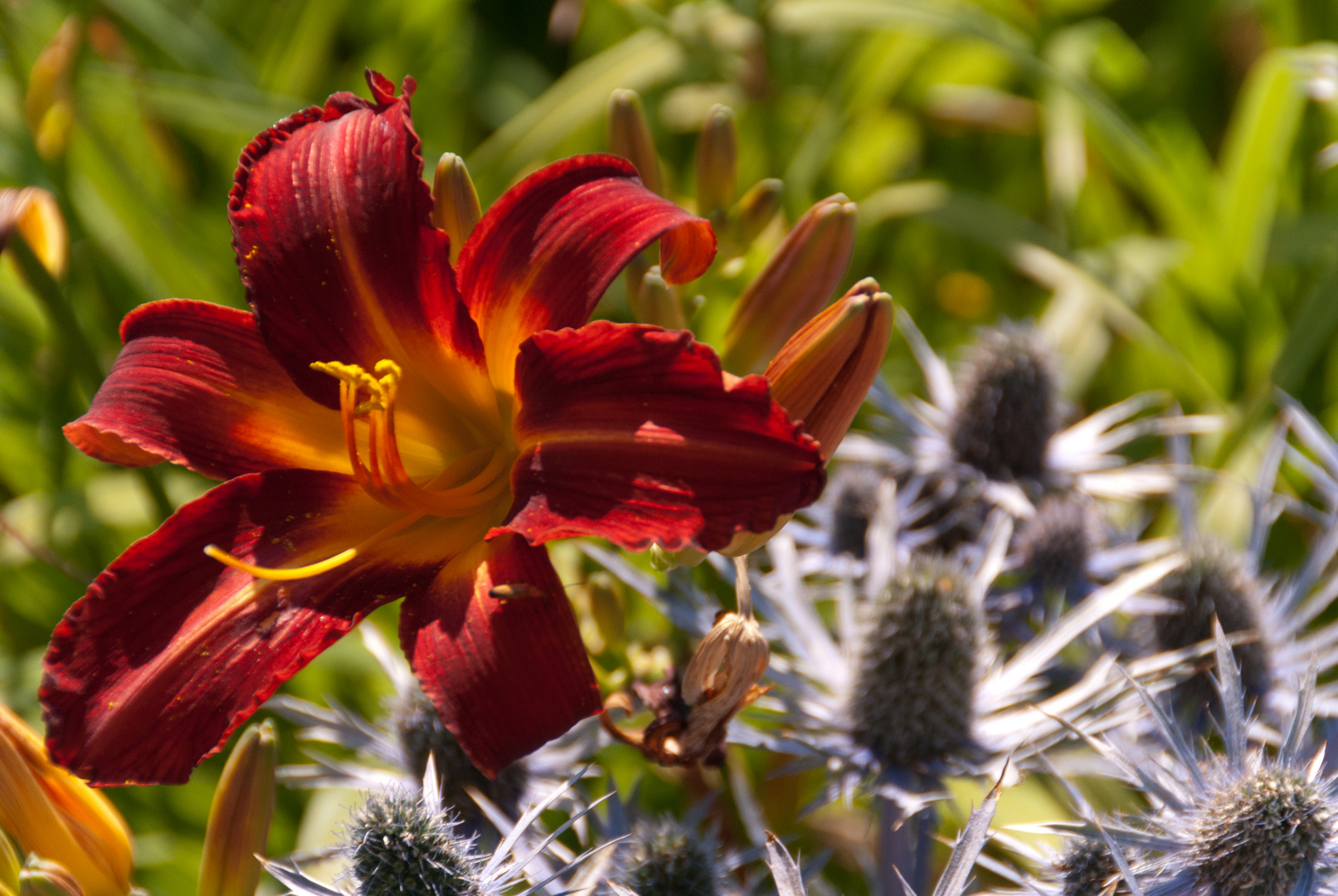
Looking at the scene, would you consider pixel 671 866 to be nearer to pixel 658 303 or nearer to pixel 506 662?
pixel 506 662

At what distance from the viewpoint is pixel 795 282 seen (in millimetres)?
762

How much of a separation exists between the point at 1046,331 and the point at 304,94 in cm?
117

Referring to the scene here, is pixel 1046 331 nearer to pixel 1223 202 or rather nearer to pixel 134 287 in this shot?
pixel 1223 202

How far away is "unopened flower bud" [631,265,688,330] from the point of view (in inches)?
28.2

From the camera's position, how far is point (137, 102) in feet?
4.70

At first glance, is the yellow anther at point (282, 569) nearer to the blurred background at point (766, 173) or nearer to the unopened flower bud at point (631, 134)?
the blurred background at point (766, 173)

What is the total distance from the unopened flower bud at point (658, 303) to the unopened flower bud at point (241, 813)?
363 mm

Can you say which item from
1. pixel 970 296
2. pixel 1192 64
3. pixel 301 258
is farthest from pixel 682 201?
pixel 1192 64

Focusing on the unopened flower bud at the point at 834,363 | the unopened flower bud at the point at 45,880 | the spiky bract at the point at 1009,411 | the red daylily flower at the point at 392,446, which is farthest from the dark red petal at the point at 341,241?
the spiky bract at the point at 1009,411

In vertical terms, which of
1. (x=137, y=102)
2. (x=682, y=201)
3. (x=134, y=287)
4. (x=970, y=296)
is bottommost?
(x=970, y=296)

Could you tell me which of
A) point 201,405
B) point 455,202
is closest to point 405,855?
point 201,405

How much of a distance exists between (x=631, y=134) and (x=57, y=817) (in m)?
0.63

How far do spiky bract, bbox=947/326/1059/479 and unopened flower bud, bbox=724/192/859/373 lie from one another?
0.38 meters

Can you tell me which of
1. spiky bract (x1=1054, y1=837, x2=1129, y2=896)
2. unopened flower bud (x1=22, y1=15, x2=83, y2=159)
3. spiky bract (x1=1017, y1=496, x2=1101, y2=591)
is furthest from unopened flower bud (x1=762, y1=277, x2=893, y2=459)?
unopened flower bud (x1=22, y1=15, x2=83, y2=159)
